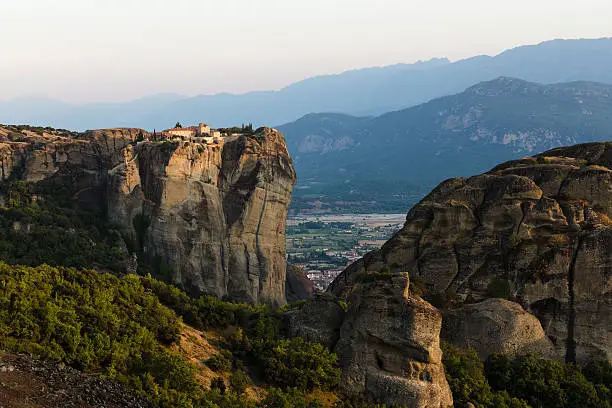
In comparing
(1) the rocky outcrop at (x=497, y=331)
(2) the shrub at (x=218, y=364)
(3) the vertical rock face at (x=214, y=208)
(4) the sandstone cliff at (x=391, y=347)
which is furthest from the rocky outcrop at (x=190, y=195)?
(4) the sandstone cliff at (x=391, y=347)

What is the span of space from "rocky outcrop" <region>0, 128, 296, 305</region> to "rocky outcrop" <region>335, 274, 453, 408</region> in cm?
3259

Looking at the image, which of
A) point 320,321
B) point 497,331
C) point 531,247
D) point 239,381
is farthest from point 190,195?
point 497,331

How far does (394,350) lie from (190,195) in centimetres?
3575

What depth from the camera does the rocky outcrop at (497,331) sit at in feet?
86.9

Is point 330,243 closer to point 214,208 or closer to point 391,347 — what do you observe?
point 214,208

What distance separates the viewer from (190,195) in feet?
180

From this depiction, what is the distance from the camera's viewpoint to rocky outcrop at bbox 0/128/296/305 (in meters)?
54.2

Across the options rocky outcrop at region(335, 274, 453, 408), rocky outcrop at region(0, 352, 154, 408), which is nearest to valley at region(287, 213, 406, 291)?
rocky outcrop at region(335, 274, 453, 408)

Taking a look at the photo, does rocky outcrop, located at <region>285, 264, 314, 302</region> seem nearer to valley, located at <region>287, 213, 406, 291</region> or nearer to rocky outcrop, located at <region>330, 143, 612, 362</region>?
valley, located at <region>287, 213, 406, 291</region>

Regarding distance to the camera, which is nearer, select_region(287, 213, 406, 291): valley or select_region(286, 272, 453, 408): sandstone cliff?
select_region(286, 272, 453, 408): sandstone cliff

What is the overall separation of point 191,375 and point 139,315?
5.00 meters

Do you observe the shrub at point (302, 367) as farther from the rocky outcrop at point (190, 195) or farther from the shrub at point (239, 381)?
the rocky outcrop at point (190, 195)

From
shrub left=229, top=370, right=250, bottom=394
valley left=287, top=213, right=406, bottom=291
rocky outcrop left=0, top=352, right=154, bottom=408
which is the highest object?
rocky outcrop left=0, top=352, right=154, bottom=408

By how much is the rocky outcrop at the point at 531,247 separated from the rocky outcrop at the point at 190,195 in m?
23.7
